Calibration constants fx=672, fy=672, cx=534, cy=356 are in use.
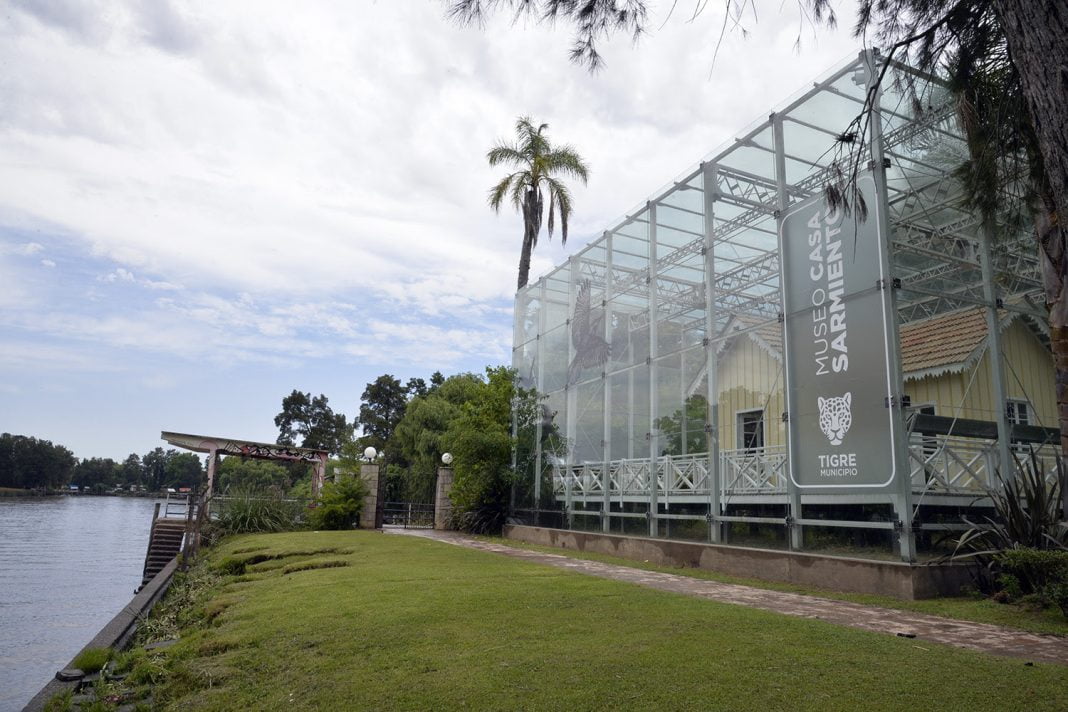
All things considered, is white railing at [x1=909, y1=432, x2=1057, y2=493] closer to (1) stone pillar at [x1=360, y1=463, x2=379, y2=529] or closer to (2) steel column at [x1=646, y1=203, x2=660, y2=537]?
(2) steel column at [x1=646, y1=203, x2=660, y2=537]

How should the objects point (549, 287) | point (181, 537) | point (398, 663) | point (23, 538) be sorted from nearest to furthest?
point (398, 663) → point (181, 537) → point (549, 287) → point (23, 538)

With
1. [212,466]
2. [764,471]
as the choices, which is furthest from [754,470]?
[212,466]

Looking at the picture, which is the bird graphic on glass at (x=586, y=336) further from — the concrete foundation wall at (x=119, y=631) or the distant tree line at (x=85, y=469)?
the distant tree line at (x=85, y=469)

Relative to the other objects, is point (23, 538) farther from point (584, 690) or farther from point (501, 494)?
point (584, 690)

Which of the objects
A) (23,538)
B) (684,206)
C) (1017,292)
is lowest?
(23,538)

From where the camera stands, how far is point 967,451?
972cm

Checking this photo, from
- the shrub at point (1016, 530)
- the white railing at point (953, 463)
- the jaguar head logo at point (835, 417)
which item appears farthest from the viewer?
the jaguar head logo at point (835, 417)

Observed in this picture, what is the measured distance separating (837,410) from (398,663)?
281 inches

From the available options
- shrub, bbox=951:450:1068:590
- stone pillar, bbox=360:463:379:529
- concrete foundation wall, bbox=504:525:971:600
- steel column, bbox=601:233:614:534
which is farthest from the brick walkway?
stone pillar, bbox=360:463:379:529

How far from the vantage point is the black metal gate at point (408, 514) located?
24688 millimetres

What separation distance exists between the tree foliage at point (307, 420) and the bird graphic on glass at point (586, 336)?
57136mm

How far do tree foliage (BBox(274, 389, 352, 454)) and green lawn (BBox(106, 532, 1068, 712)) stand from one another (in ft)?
216

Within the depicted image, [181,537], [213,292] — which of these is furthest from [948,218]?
[213,292]

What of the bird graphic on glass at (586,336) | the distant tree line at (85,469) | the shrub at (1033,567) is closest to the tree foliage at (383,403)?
the distant tree line at (85,469)
